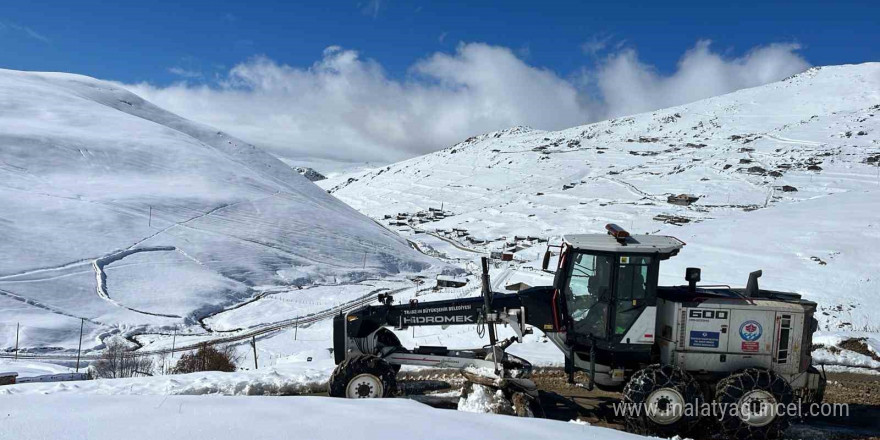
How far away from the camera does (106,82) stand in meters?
119

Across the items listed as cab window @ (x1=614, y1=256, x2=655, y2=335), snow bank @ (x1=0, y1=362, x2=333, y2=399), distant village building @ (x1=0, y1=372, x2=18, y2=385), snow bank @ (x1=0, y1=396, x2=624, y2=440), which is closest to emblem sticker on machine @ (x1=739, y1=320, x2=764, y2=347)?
cab window @ (x1=614, y1=256, x2=655, y2=335)

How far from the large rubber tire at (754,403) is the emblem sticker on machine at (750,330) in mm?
469

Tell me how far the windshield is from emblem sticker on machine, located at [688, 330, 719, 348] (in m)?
1.22

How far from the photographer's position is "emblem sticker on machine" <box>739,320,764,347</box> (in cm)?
771

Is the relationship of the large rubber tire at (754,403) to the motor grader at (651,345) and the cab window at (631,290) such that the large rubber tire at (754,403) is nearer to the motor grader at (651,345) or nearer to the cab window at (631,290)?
the motor grader at (651,345)

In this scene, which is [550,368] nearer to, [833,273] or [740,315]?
[740,315]

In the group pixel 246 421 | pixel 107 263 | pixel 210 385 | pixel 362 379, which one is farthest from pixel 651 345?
pixel 107 263

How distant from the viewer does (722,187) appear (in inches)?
3317

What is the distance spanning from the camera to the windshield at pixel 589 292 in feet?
25.8

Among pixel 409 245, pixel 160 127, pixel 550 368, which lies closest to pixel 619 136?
pixel 409 245

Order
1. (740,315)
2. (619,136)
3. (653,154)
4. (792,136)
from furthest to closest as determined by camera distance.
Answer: (619,136), (653,154), (792,136), (740,315)

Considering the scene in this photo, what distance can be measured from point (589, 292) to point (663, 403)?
5.62 feet

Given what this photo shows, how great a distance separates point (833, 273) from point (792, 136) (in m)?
105

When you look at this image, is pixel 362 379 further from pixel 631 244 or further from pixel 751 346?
pixel 751 346
